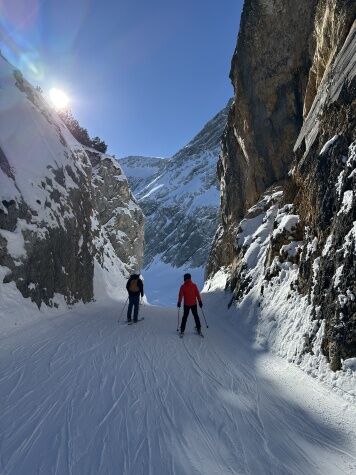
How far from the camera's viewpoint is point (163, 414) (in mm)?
5324

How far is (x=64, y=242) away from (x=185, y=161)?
129031mm

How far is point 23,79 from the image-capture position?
2172 cm

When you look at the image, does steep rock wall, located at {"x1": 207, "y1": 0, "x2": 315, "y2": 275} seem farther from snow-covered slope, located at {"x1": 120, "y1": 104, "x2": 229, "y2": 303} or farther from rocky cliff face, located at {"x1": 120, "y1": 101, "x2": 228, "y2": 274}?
rocky cliff face, located at {"x1": 120, "y1": 101, "x2": 228, "y2": 274}

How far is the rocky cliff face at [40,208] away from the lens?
13.3 metres

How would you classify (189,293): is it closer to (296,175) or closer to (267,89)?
(296,175)

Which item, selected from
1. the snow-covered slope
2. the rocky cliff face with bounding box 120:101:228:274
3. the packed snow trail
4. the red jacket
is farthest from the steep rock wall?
the rocky cliff face with bounding box 120:101:228:274

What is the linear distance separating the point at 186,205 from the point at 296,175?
10839cm

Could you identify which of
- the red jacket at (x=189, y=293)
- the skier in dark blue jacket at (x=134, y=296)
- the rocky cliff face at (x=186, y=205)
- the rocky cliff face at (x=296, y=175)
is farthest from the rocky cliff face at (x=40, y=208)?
the rocky cliff face at (x=186, y=205)

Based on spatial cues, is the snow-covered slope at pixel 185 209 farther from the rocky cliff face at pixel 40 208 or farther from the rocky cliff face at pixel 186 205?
the rocky cliff face at pixel 40 208

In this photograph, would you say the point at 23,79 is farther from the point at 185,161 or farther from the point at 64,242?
the point at 185,161

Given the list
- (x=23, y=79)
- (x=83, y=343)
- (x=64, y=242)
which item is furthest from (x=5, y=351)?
(x=23, y=79)

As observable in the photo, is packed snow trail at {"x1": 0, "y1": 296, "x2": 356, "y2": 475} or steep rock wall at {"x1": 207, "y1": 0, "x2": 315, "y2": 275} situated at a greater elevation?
steep rock wall at {"x1": 207, "y1": 0, "x2": 315, "y2": 275}

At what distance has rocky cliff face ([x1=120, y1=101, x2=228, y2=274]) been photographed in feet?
339

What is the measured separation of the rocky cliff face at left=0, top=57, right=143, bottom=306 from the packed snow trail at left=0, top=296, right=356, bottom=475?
488 cm
